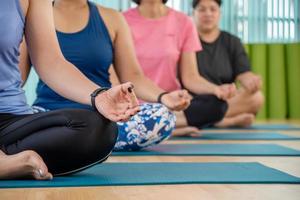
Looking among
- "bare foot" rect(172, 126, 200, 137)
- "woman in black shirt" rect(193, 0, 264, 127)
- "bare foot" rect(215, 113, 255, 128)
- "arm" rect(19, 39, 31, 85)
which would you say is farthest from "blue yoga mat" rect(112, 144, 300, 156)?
"bare foot" rect(215, 113, 255, 128)

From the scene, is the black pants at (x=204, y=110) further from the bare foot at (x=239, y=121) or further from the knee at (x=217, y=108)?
the bare foot at (x=239, y=121)

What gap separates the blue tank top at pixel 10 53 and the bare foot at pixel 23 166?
5.5 inches

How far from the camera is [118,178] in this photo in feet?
6.19

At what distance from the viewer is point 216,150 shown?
111 inches

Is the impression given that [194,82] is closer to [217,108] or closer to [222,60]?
[217,108]

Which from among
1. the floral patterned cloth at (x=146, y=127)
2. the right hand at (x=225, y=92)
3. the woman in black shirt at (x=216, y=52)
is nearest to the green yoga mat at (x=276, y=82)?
the woman in black shirt at (x=216, y=52)

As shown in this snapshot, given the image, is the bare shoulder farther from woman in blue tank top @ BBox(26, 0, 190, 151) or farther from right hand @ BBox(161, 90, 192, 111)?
right hand @ BBox(161, 90, 192, 111)

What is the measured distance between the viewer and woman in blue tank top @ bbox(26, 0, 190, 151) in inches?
101

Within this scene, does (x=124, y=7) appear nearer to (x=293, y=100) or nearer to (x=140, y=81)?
(x=293, y=100)

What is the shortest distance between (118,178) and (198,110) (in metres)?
1.86

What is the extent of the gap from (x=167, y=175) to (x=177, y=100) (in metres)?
0.65

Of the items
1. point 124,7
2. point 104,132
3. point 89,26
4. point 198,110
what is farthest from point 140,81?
point 124,7

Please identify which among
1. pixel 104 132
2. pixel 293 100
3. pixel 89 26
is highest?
pixel 89 26

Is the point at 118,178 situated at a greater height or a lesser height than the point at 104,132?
lesser
